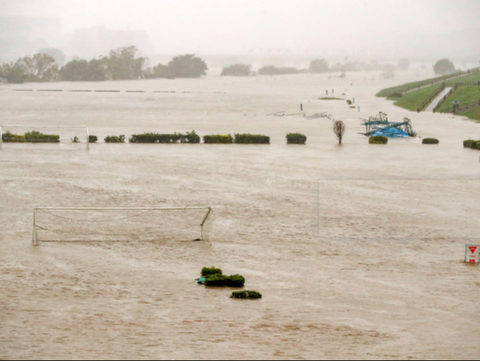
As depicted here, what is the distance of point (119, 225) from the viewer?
2214cm

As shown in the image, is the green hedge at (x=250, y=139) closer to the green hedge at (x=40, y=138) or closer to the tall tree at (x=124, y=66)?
the green hedge at (x=40, y=138)

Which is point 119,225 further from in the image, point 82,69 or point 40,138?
point 82,69

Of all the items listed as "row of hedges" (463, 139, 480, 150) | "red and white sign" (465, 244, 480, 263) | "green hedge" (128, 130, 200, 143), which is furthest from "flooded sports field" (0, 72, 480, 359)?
"green hedge" (128, 130, 200, 143)

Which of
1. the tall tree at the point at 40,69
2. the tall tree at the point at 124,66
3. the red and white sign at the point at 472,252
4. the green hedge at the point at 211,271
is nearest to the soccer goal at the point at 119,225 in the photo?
the green hedge at the point at 211,271

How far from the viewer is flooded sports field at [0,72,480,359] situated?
12.7 m

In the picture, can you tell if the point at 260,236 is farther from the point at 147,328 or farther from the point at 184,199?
the point at 147,328

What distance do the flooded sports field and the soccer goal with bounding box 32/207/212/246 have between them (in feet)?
0.74

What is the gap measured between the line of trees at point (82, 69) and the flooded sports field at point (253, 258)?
393 feet

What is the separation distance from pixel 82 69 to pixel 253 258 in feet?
509

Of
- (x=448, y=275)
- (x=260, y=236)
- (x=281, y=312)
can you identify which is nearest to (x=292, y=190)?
(x=260, y=236)

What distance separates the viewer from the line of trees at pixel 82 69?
152 meters

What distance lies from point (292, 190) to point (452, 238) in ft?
27.0

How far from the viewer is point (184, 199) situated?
25625mm

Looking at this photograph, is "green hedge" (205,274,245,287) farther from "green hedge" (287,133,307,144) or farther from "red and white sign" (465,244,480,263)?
"green hedge" (287,133,307,144)
